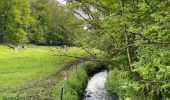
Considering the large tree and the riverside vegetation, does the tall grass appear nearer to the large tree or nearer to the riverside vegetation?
the riverside vegetation

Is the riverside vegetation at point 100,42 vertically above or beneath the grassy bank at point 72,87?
above

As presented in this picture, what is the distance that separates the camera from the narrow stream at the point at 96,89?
2999 cm

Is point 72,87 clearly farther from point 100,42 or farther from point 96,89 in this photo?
point 100,42

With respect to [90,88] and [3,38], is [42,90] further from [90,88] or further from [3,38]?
[3,38]

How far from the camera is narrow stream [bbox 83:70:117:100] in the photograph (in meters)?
30.0

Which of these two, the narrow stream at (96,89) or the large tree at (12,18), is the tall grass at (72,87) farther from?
the large tree at (12,18)

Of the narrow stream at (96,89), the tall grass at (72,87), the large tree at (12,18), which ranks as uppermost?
the large tree at (12,18)

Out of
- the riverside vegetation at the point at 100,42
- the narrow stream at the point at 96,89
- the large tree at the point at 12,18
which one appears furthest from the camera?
the large tree at the point at 12,18

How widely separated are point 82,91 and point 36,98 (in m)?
8.35

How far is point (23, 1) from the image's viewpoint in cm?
8525

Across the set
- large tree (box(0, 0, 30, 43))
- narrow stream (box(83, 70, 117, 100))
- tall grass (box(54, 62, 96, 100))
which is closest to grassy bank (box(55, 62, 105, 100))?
tall grass (box(54, 62, 96, 100))

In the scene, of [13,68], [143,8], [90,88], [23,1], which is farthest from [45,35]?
[143,8]

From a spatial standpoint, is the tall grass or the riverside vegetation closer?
the riverside vegetation

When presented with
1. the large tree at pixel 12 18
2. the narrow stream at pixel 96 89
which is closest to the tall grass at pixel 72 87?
the narrow stream at pixel 96 89
